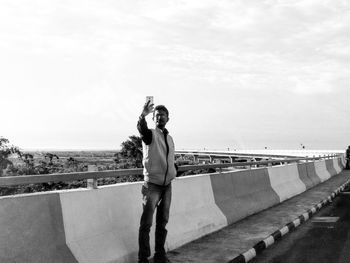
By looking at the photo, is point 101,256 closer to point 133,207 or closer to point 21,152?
point 133,207

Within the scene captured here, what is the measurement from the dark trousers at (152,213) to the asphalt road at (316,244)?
1545mm

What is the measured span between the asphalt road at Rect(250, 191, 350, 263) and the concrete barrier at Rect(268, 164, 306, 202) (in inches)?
103

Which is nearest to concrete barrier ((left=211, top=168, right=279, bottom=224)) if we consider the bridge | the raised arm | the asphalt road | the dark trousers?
the bridge

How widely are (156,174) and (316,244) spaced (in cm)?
367

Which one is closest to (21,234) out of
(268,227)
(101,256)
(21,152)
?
(101,256)

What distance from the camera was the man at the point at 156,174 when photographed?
572cm

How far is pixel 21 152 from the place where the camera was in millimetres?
76438

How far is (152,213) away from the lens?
5805 mm

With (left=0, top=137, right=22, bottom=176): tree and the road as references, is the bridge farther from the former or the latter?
(left=0, top=137, right=22, bottom=176): tree

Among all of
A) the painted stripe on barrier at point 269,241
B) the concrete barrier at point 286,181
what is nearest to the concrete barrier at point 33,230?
the painted stripe on barrier at point 269,241

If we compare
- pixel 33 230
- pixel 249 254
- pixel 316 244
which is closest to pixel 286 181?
pixel 316 244

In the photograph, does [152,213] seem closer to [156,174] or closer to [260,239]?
[156,174]

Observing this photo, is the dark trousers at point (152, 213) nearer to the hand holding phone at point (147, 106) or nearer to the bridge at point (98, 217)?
the bridge at point (98, 217)

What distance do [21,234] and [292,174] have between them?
14.1 meters
